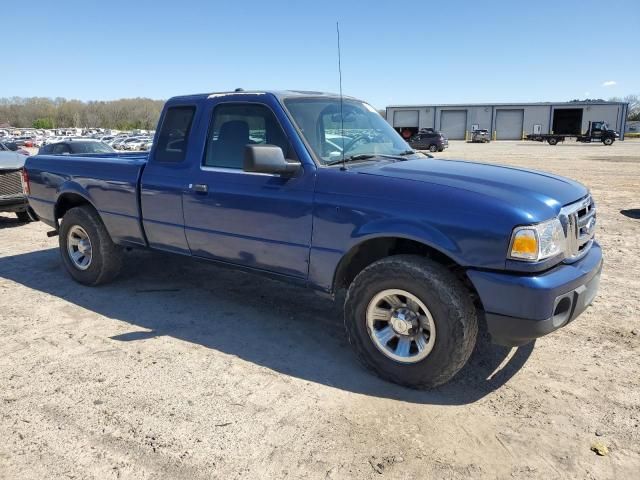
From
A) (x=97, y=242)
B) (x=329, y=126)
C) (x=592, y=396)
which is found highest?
(x=329, y=126)

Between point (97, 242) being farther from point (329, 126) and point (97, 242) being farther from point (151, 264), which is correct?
point (329, 126)

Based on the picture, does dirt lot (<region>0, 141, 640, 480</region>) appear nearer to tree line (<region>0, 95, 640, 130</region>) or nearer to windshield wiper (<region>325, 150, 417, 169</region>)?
windshield wiper (<region>325, 150, 417, 169</region>)

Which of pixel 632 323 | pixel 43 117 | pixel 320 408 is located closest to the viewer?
pixel 320 408

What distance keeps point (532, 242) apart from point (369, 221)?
41.3 inches

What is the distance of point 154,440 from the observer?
115 inches

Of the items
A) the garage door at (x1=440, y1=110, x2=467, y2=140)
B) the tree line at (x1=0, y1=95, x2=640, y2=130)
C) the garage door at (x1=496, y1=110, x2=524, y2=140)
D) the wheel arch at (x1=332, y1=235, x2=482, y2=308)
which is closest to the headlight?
the wheel arch at (x1=332, y1=235, x2=482, y2=308)

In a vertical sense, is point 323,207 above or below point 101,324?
above

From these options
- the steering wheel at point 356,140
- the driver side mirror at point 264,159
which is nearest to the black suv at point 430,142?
the steering wheel at point 356,140

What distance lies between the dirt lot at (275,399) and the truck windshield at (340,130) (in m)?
1.58

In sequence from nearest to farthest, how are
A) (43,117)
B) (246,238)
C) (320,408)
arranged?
(320,408)
(246,238)
(43,117)

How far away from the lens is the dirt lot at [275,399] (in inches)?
108

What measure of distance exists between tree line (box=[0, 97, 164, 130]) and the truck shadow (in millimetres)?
152527

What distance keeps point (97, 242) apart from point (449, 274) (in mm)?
3860

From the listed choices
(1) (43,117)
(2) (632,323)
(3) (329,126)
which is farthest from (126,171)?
(1) (43,117)
